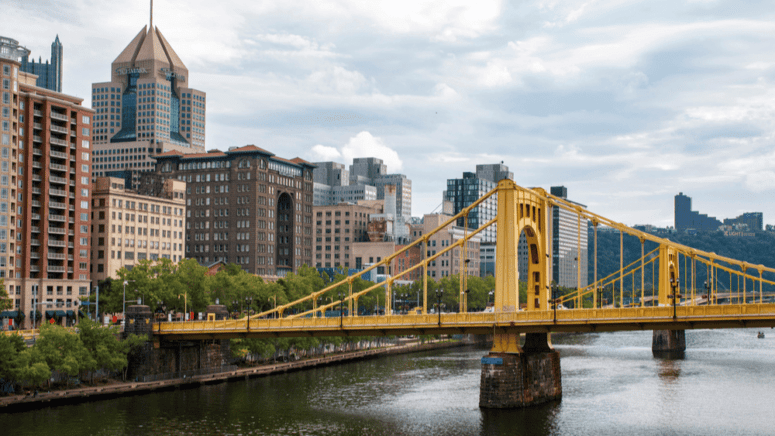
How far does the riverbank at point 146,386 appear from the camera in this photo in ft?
286

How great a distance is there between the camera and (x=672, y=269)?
14162cm

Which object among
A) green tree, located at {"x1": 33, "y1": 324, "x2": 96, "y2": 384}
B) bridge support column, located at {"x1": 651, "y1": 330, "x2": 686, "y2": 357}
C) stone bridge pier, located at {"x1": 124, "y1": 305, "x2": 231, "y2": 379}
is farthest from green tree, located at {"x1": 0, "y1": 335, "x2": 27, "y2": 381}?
bridge support column, located at {"x1": 651, "y1": 330, "x2": 686, "y2": 357}

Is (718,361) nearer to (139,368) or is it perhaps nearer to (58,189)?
(139,368)

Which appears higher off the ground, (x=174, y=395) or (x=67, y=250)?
(x=67, y=250)

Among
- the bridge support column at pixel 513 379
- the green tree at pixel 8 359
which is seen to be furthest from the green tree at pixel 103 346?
the bridge support column at pixel 513 379

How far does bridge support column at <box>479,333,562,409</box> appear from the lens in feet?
291

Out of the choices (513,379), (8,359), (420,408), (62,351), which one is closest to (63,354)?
(62,351)

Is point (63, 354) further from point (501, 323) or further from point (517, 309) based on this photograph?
point (517, 309)

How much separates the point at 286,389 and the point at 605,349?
297ft

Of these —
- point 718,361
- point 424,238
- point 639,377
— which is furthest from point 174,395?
point 718,361

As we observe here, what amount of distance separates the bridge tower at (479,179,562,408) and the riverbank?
37212 mm

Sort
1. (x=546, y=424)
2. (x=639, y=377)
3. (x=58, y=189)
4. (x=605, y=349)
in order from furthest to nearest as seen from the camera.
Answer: (x=605, y=349) < (x=58, y=189) < (x=639, y=377) < (x=546, y=424)

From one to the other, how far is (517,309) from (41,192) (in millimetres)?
103068

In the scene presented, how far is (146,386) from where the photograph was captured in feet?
→ 334
